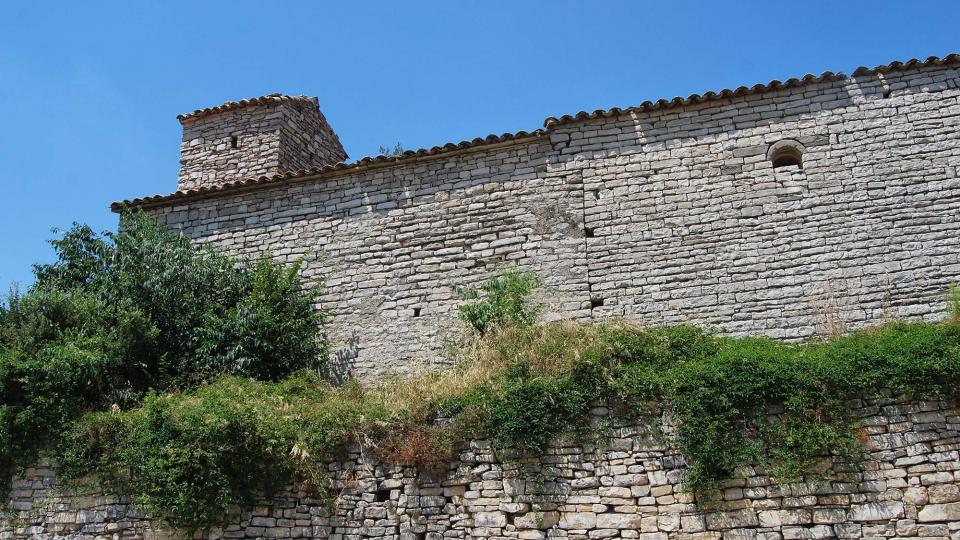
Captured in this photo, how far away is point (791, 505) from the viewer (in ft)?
27.9

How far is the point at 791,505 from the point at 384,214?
23.4 ft

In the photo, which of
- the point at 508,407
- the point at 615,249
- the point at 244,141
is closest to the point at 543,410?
the point at 508,407

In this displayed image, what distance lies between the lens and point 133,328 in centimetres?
1138

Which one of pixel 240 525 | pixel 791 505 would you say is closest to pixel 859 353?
pixel 791 505

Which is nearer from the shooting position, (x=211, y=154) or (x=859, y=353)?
(x=859, y=353)

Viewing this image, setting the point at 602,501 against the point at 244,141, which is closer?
the point at 602,501

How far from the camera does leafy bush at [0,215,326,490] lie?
10.5 m

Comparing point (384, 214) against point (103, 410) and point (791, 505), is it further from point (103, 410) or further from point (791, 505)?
point (791, 505)

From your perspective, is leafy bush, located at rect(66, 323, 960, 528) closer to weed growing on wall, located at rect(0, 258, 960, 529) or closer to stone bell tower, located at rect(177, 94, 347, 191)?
weed growing on wall, located at rect(0, 258, 960, 529)

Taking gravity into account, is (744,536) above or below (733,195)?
below

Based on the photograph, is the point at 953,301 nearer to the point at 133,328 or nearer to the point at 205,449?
the point at 205,449

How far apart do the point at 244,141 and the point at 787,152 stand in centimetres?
953

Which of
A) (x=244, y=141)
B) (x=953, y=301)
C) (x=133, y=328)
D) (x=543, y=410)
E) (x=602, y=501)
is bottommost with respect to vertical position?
(x=602, y=501)

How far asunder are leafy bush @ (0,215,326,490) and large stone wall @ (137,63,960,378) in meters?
0.92
